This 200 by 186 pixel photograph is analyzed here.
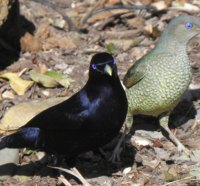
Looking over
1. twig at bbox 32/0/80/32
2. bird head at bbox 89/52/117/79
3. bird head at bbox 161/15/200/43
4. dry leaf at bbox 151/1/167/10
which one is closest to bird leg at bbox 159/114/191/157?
bird head at bbox 161/15/200/43

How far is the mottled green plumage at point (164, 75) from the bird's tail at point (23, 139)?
1177mm

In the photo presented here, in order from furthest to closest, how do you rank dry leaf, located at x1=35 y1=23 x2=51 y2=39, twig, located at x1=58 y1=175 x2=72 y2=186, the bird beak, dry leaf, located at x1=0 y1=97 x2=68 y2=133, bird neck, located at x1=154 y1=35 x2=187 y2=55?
dry leaf, located at x1=35 y1=23 x2=51 y2=39 < dry leaf, located at x1=0 y1=97 x2=68 y2=133 < bird neck, located at x1=154 y1=35 x2=187 y2=55 < twig, located at x1=58 y1=175 x2=72 y2=186 < the bird beak

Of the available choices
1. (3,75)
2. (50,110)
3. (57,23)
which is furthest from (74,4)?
(50,110)

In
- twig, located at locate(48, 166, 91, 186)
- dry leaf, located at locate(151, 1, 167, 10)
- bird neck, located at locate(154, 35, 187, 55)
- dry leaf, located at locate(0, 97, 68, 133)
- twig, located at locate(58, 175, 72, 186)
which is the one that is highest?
bird neck, located at locate(154, 35, 187, 55)

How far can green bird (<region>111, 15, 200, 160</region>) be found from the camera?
6566mm

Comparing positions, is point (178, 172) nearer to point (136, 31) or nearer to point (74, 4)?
point (136, 31)

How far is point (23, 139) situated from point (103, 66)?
107 centimetres

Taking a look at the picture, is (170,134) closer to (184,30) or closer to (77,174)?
(184,30)

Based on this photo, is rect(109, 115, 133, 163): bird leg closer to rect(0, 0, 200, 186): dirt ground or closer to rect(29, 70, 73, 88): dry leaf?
rect(0, 0, 200, 186): dirt ground

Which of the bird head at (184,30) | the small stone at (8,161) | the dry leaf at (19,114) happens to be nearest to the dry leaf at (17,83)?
the dry leaf at (19,114)

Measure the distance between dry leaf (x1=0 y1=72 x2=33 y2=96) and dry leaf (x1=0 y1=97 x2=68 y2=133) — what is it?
1.38 feet

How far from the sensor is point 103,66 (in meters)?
5.66

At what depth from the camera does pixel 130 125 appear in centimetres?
694

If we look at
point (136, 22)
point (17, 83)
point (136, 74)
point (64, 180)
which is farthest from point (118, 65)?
point (64, 180)
